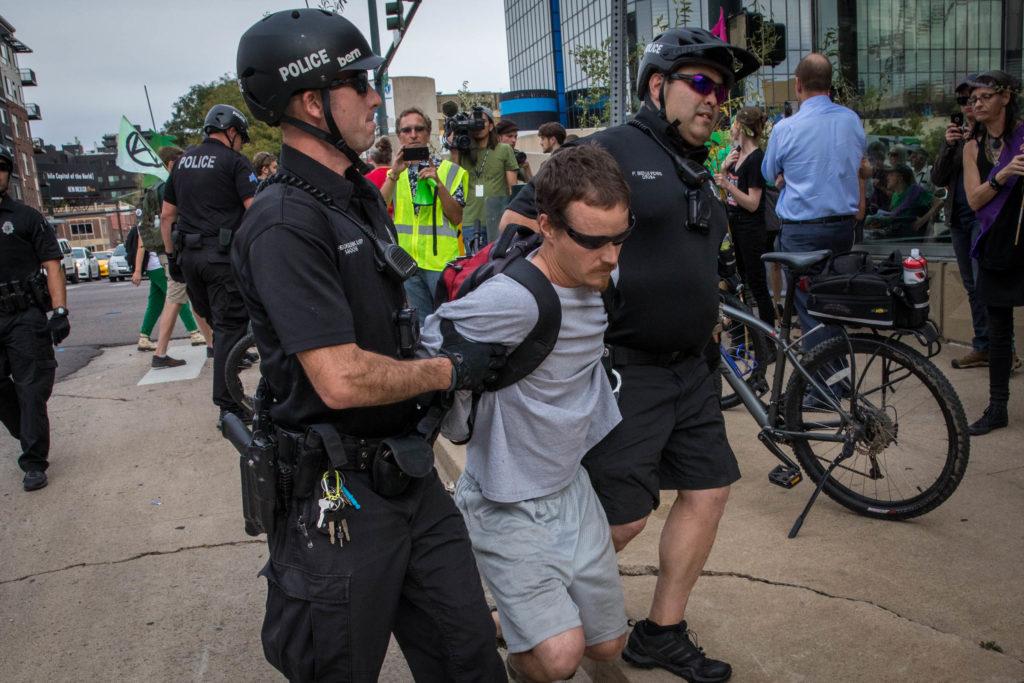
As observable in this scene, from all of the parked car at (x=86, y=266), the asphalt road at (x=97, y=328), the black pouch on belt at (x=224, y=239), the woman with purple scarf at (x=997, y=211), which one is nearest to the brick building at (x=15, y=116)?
the parked car at (x=86, y=266)

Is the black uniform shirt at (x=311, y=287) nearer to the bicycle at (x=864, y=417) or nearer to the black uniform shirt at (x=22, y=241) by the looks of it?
the bicycle at (x=864, y=417)

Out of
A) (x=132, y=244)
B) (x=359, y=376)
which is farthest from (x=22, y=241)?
(x=132, y=244)

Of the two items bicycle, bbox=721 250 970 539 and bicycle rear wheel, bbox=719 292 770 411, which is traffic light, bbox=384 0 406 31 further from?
bicycle, bbox=721 250 970 539

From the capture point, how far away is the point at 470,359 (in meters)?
2.08

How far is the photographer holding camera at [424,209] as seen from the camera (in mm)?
6367

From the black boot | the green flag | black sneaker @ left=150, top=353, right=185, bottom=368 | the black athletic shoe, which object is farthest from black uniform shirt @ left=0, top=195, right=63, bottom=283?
the green flag

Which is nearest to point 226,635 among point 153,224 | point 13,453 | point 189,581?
point 189,581

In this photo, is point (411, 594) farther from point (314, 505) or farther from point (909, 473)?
point (909, 473)

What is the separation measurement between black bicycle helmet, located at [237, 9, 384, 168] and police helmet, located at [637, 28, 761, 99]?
113 centimetres

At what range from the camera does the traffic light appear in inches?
473

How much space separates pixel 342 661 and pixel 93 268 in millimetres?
43165

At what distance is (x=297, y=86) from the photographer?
2082mm

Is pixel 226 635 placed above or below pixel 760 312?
below

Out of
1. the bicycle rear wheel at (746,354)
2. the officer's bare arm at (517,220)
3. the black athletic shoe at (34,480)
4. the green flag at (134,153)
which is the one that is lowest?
the black athletic shoe at (34,480)
